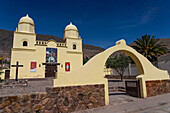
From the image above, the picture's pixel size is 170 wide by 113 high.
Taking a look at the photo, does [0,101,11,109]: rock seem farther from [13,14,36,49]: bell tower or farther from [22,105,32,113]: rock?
[13,14,36,49]: bell tower

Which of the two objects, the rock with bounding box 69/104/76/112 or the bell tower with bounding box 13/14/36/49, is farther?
the bell tower with bounding box 13/14/36/49

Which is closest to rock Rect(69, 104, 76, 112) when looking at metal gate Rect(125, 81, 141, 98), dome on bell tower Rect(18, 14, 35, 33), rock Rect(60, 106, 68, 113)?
rock Rect(60, 106, 68, 113)

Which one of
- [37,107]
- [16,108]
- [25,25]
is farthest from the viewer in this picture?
[25,25]

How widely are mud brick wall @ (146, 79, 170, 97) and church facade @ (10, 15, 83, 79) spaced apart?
575 inches

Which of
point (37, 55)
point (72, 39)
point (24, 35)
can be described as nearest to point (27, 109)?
point (37, 55)

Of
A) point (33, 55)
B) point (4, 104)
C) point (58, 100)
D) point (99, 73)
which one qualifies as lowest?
point (58, 100)

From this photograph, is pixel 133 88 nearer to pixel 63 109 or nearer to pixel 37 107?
pixel 63 109

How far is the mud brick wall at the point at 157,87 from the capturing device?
6330 millimetres

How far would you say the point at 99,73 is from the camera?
512cm

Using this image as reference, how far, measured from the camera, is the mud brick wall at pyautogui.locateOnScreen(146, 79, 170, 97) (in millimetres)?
6330

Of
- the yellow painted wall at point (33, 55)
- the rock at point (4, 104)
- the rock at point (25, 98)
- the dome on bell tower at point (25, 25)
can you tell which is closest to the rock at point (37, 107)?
the rock at point (25, 98)

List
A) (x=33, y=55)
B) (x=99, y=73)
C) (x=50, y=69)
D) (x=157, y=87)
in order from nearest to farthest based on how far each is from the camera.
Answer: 1. (x=99, y=73)
2. (x=157, y=87)
3. (x=33, y=55)
4. (x=50, y=69)

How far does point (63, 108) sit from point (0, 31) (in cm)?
11353

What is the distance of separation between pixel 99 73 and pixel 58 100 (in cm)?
227
